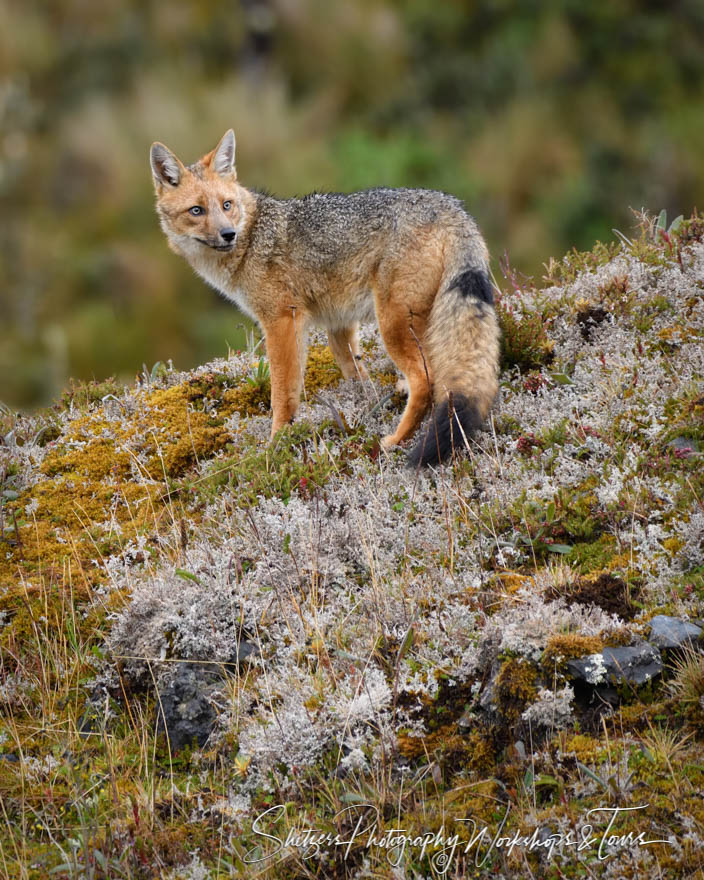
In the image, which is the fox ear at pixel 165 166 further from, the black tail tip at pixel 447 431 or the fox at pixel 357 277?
the black tail tip at pixel 447 431

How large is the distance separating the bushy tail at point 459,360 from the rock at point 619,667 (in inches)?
58.6

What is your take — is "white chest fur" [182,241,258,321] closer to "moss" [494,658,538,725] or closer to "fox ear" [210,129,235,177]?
"fox ear" [210,129,235,177]

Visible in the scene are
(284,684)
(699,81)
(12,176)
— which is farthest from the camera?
(699,81)

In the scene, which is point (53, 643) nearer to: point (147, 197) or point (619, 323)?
point (619, 323)

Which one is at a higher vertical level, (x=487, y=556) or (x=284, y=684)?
(x=487, y=556)

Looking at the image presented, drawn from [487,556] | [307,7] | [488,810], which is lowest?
[488,810]

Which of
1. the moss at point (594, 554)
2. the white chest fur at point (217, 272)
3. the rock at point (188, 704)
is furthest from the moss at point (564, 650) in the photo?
the white chest fur at point (217, 272)

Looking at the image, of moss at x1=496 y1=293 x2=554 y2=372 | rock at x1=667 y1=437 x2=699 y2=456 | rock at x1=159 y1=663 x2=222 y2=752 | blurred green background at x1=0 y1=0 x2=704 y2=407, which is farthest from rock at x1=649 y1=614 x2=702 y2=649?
blurred green background at x1=0 y1=0 x2=704 y2=407

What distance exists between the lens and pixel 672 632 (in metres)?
3.34

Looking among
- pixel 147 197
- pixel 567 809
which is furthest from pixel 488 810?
pixel 147 197

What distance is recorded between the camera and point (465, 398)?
4.84 meters

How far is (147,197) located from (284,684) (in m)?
14.3

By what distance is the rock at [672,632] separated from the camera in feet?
10.8

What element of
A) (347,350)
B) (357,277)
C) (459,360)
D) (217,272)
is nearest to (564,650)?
(459,360)
